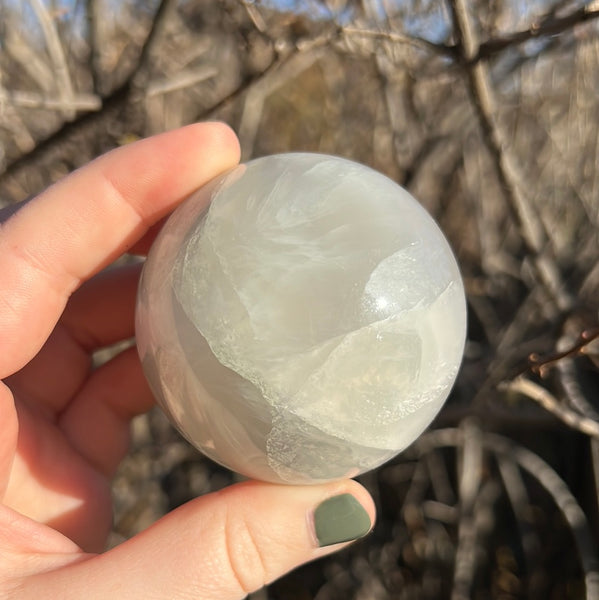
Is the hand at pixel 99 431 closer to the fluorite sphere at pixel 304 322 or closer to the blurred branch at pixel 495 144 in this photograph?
the fluorite sphere at pixel 304 322

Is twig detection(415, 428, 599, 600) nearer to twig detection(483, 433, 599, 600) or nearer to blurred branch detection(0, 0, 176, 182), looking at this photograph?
twig detection(483, 433, 599, 600)

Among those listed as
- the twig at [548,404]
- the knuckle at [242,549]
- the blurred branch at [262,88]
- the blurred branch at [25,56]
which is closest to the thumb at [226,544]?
the knuckle at [242,549]

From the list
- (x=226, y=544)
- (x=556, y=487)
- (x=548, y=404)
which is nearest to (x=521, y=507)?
(x=556, y=487)

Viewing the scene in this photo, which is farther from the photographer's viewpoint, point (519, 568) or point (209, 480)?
point (209, 480)

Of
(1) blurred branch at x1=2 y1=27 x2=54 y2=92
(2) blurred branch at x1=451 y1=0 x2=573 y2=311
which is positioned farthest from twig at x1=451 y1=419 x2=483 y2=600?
(1) blurred branch at x1=2 y1=27 x2=54 y2=92

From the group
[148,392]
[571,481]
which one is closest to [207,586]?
[148,392]

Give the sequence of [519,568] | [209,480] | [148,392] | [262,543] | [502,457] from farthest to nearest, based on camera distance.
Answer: [209,480] < [519,568] < [502,457] < [148,392] < [262,543]

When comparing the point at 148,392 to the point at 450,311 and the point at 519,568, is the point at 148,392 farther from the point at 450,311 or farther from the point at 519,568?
the point at 519,568
